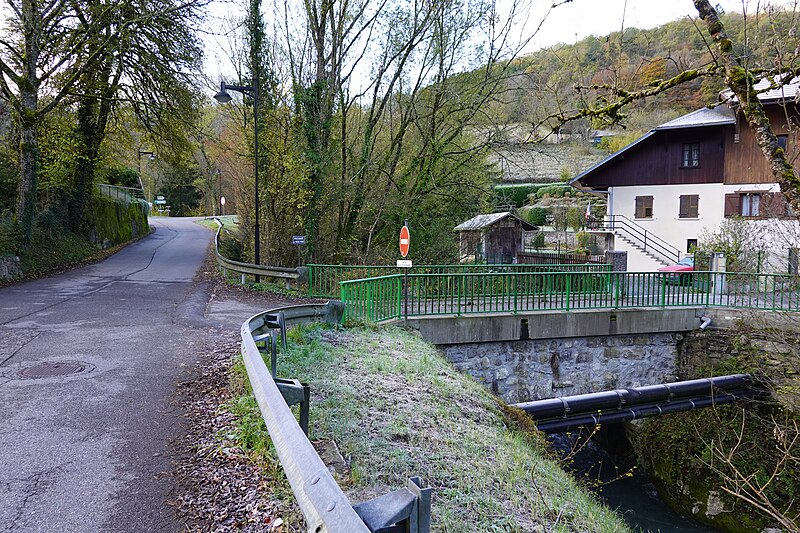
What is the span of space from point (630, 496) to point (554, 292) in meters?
4.85

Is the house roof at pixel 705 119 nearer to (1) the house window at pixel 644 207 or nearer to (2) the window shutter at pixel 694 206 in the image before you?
(2) the window shutter at pixel 694 206

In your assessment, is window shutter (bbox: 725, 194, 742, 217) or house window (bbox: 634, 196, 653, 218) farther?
house window (bbox: 634, 196, 653, 218)

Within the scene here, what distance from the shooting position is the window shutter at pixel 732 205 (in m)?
29.3

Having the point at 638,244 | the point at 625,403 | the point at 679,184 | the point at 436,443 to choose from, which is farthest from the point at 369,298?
the point at 679,184

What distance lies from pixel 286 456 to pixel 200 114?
22.9m

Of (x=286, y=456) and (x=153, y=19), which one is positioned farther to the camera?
(x=153, y=19)

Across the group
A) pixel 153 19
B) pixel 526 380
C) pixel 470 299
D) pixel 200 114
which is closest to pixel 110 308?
pixel 470 299

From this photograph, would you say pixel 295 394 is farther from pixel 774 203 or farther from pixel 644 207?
pixel 644 207

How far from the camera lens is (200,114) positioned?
22.8 meters

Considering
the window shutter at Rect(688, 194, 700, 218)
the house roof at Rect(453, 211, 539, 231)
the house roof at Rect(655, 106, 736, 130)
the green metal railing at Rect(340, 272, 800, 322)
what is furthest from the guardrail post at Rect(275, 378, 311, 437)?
the window shutter at Rect(688, 194, 700, 218)

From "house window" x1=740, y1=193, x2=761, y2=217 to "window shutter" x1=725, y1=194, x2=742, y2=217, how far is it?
0.71 feet

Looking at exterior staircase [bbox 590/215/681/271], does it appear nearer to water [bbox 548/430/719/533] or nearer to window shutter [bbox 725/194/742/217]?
window shutter [bbox 725/194/742/217]

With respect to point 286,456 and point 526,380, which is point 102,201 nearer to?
point 526,380

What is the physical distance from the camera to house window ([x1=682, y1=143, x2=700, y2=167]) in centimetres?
3087
